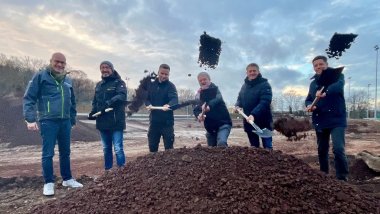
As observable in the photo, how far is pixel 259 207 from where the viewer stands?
283 centimetres

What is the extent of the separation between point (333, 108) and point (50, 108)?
3.96 metres

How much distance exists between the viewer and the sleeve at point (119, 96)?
537 centimetres

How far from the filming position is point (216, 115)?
5266 mm

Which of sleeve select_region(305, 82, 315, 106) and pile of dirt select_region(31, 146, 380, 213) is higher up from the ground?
sleeve select_region(305, 82, 315, 106)

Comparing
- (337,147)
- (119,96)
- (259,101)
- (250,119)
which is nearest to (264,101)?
(259,101)

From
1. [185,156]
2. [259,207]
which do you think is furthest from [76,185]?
[259,207]

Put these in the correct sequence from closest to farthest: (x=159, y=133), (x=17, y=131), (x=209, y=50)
Result: (x=159, y=133) < (x=209, y=50) < (x=17, y=131)

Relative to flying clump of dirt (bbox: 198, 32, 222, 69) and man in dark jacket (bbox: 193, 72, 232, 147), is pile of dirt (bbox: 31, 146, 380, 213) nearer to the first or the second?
man in dark jacket (bbox: 193, 72, 232, 147)

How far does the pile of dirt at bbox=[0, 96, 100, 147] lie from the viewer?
13.3 metres

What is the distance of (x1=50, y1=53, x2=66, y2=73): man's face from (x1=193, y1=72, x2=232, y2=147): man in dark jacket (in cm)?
205

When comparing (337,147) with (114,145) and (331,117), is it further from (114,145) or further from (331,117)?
(114,145)

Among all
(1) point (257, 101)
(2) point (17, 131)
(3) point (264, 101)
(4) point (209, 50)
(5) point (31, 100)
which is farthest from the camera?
(2) point (17, 131)

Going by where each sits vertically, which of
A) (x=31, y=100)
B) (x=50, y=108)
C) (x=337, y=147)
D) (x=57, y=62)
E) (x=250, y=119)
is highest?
(x=57, y=62)

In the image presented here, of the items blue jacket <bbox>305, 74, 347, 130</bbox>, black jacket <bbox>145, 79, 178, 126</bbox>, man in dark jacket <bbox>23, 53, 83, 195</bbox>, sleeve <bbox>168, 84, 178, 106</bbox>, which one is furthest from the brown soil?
sleeve <bbox>168, 84, 178, 106</bbox>
